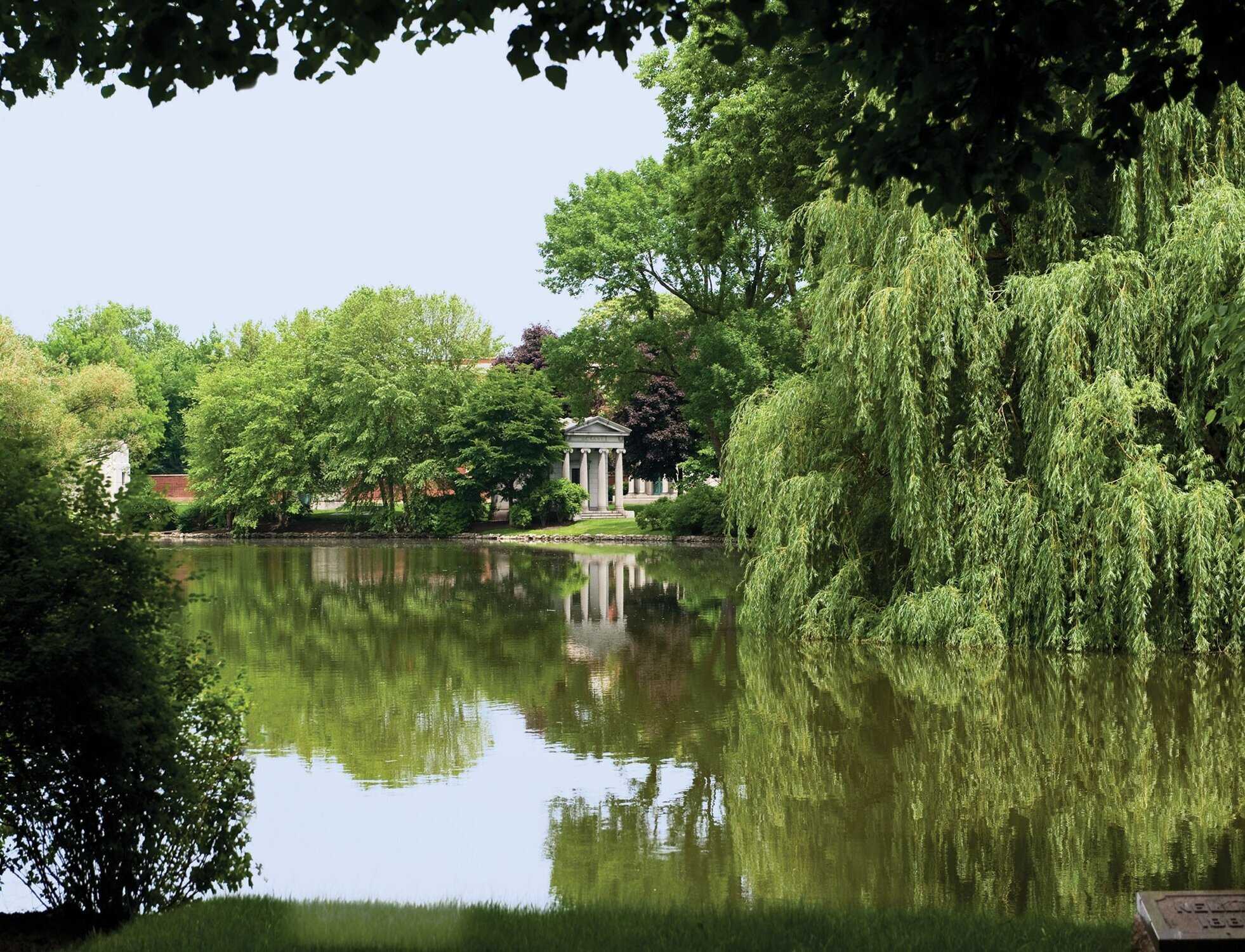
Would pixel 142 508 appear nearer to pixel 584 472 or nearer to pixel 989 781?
pixel 989 781

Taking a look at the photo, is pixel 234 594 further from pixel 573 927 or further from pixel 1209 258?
pixel 573 927

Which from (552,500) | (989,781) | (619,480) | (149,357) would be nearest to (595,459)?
(619,480)

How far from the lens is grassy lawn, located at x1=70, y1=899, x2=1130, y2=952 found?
5477 millimetres

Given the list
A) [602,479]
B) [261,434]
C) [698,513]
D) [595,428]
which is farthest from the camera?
[602,479]

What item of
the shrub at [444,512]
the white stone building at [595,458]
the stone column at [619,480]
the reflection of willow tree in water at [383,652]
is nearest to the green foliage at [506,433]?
the shrub at [444,512]

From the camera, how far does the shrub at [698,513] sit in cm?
4991

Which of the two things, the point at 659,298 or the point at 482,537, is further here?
the point at 482,537

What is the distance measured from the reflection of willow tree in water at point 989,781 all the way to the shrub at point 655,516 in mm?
36788

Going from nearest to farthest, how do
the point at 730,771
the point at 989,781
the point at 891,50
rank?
the point at 891,50
the point at 989,781
the point at 730,771

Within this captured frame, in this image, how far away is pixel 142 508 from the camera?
623cm

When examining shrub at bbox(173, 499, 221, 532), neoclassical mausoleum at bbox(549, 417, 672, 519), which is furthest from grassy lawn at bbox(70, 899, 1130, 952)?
shrub at bbox(173, 499, 221, 532)

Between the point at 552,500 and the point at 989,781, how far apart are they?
52.2 m

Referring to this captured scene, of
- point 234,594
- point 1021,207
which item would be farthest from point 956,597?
point 234,594

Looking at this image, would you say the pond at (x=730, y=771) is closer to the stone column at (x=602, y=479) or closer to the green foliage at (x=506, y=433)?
the green foliage at (x=506, y=433)
